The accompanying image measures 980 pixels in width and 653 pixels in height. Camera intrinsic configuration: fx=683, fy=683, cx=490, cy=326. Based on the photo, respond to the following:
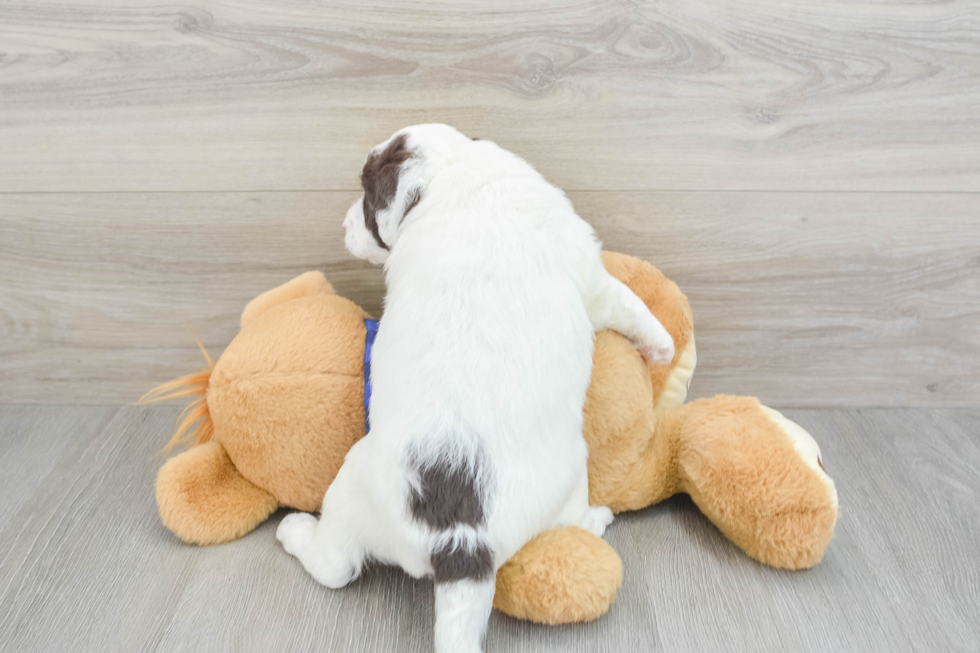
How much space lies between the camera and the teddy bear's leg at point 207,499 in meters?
1.00

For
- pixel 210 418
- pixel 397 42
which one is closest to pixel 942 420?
pixel 397 42

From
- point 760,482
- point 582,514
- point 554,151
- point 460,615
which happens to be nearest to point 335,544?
point 460,615

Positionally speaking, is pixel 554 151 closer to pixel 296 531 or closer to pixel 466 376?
pixel 466 376

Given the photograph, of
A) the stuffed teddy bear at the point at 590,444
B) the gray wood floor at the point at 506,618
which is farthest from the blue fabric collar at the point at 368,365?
the gray wood floor at the point at 506,618

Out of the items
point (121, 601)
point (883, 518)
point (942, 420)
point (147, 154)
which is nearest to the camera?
point (121, 601)

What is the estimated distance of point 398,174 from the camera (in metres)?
0.91

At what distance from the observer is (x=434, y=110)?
1.12 meters

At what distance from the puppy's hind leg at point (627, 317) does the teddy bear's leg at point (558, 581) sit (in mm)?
304

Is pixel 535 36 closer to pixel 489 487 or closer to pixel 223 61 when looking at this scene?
pixel 223 61

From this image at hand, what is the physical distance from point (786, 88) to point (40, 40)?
1.21 m

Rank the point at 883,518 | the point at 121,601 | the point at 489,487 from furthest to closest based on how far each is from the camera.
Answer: the point at 883,518 → the point at 121,601 → the point at 489,487

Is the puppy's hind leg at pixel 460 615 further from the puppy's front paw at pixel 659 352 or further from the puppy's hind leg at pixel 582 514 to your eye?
the puppy's front paw at pixel 659 352

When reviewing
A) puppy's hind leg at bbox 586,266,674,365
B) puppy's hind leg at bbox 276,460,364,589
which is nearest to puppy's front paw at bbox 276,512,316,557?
puppy's hind leg at bbox 276,460,364,589

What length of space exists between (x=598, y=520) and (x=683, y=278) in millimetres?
479
